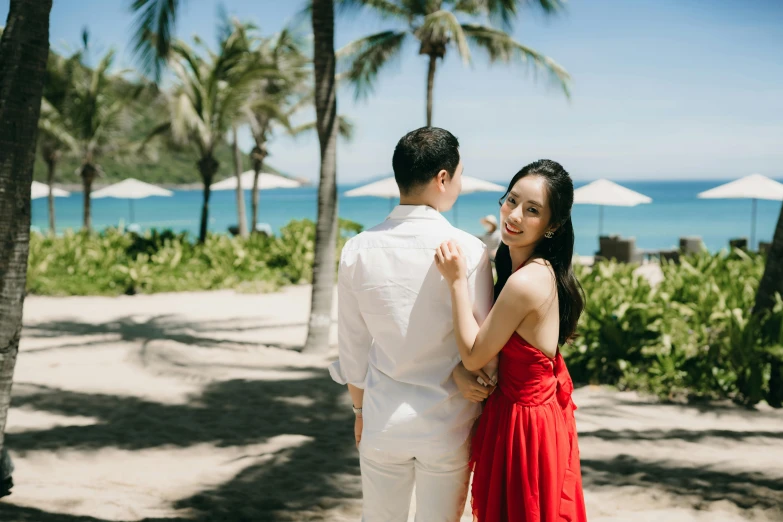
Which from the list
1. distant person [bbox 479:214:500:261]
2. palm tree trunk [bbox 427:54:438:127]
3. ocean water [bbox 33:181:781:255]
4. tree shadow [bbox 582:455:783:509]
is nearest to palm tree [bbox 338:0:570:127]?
palm tree trunk [bbox 427:54:438:127]

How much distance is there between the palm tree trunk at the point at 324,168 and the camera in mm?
7738

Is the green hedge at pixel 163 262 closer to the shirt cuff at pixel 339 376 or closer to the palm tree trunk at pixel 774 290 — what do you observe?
the palm tree trunk at pixel 774 290

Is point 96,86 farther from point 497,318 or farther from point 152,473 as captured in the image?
point 497,318

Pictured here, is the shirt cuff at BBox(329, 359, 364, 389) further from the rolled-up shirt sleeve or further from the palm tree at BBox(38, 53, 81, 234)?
the palm tree at BBox(38, 53, 81, 234)

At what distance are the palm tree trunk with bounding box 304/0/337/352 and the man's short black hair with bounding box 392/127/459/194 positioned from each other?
585 centimetres

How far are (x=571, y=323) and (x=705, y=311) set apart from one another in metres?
5.40

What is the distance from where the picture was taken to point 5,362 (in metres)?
3.37

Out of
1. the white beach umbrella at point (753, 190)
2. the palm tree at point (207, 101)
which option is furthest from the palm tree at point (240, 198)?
the white beach umbrella at point (753, 190)

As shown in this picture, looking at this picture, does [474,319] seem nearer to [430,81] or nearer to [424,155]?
[424,155]

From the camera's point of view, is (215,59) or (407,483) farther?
(215,59)

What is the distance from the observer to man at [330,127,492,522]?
1.99 metres

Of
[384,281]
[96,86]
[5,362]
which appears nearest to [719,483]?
[384,281]

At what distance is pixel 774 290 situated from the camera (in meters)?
6.13

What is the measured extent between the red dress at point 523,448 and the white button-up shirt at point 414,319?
0.11m
